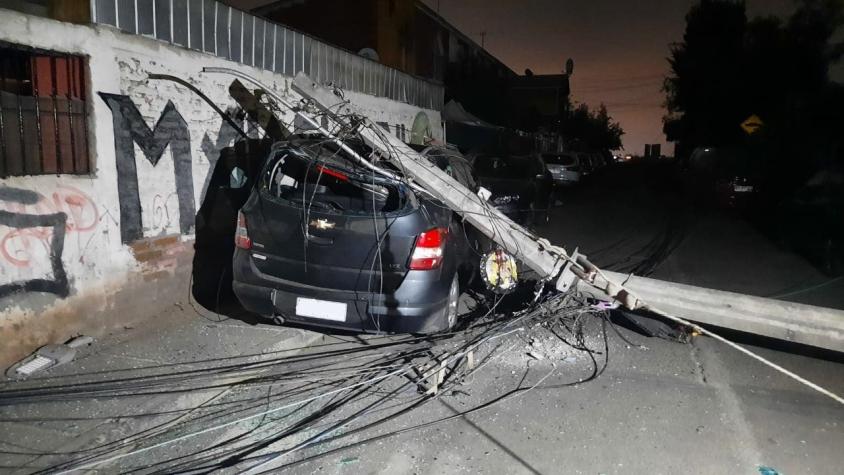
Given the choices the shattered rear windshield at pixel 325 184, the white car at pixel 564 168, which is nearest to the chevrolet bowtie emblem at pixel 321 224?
the shattered rear windshield at pixel 325 184

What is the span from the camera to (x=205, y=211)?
634cm

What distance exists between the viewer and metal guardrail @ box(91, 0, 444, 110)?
5.32 m

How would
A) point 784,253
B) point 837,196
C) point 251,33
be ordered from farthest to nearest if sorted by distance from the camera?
1. point 837,196
2. point 784,253
3. point 251,33

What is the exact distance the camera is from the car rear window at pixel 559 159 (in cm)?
2116

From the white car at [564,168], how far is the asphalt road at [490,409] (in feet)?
51.3

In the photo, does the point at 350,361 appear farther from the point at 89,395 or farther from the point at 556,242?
the point at 556,242

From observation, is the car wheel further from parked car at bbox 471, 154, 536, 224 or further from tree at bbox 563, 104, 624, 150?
tree at bbox 563, 104, 624, 150

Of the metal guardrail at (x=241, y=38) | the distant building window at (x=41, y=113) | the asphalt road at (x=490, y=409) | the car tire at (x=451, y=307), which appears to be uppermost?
the metal guardrail at (x=241, y=38)

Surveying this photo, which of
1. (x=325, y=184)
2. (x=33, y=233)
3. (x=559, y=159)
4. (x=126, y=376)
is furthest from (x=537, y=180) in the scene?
(x=559, y=159)

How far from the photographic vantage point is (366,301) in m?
4.49

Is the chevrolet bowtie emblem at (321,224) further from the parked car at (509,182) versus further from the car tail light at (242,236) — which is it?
the parked car at (509,182)

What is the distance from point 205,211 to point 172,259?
27.9 inches

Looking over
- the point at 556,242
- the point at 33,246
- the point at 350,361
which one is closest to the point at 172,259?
the point at 33,246

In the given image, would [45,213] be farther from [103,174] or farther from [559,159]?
[559,159]
